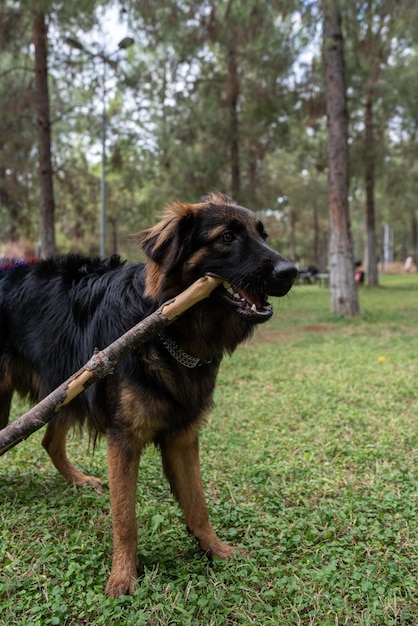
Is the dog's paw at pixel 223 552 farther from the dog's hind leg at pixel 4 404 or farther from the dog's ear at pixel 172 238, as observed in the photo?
the dog's hind leg at pixel 4 404

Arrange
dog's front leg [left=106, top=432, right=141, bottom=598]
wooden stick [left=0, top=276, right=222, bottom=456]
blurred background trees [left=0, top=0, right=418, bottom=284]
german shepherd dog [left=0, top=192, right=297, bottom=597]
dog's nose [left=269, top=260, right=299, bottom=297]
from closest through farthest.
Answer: wooden stick [left=0, top=276, right=222, bottom=456] → dog's nose [left=269, top=260, right=299, bottom=297] → german shepherd dog [left=0, top=192, right=297, bottom=597] → dog's front leg [left=106, top=432, right=141, bottom=598] → blurred background trees [left=0, top=0, right=418, bottom=284]

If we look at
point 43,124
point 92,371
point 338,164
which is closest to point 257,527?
point 92,371

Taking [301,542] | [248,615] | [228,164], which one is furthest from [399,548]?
[228,164]

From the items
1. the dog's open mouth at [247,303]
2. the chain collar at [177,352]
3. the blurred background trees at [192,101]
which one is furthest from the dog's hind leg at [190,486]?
the blurred background trees at [192,101]

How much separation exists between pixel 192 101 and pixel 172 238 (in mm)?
16870

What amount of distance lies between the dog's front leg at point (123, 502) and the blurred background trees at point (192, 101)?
6.32 m

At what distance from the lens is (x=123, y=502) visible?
2660 millimetres

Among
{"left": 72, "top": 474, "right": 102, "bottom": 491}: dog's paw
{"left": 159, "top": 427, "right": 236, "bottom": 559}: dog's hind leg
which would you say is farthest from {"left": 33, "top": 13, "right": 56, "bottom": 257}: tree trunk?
{"left": 159, "top": 427, "right": 236, "bottom": 559}: dog's hind leg

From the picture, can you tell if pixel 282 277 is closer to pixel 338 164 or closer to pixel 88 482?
pixel 88 482

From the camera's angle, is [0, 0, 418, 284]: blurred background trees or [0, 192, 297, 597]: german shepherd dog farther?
[0, 0, 418, 284]: blurred background trees

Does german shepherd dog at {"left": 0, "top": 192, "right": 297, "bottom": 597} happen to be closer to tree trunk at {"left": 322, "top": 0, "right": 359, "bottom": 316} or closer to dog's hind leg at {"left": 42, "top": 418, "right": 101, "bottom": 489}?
dog's hind leg at {"left": 42, "top": 418, "right": 101, "bottom": 489}

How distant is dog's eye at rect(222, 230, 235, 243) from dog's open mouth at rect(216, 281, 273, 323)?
236 mm

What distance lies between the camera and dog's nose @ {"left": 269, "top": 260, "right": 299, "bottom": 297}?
2.37 metres

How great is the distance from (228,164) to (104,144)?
16.5 ft
